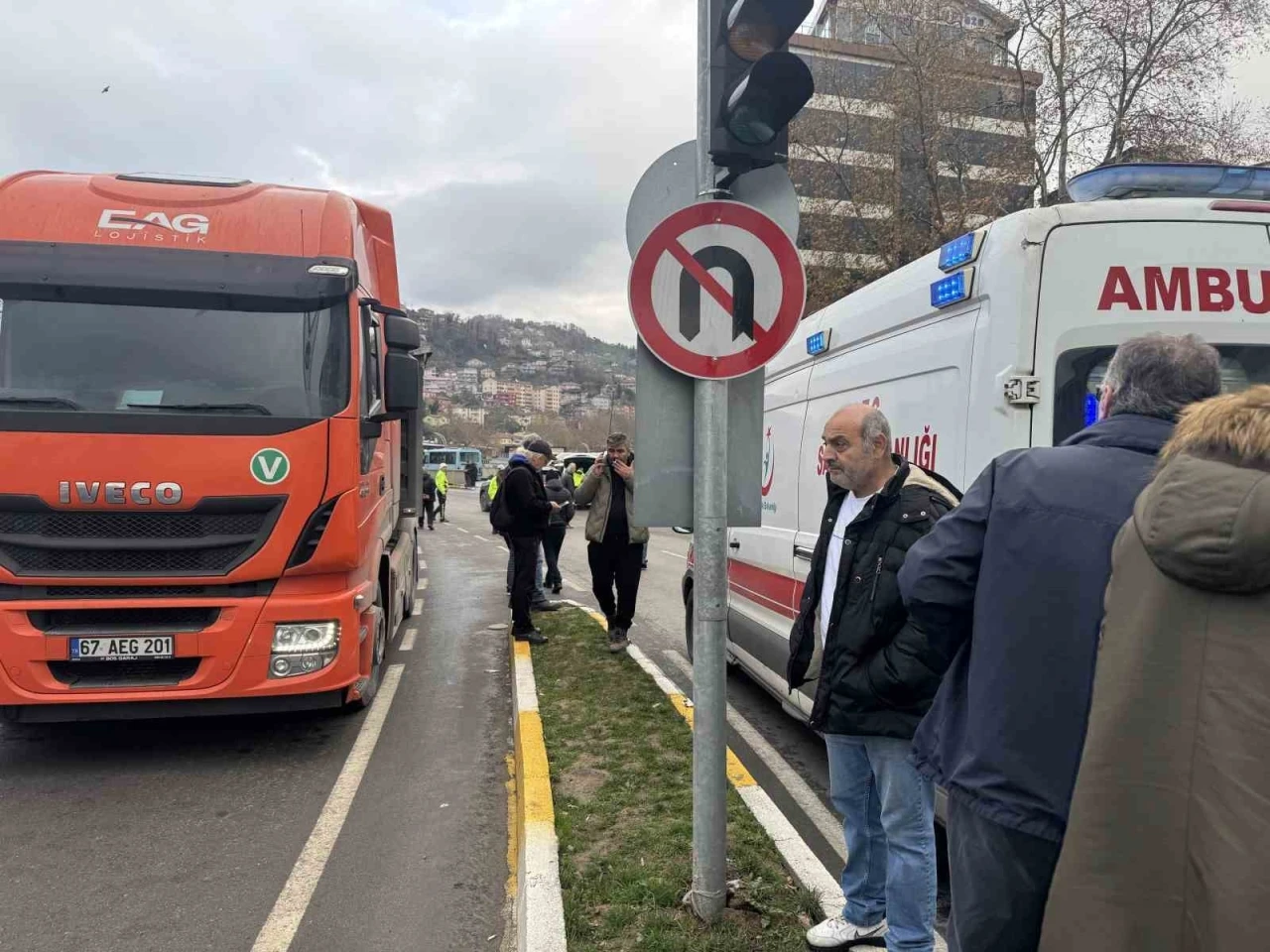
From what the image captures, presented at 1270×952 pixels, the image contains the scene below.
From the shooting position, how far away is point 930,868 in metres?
2.53

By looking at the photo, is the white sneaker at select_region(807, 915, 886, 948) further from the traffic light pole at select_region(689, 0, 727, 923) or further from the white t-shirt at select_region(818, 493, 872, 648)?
the white t-shirt at select_region(818, 493, 872, 648)

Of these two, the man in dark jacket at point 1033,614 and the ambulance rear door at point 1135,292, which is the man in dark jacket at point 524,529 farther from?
the man in dark jacket at point 1033,614

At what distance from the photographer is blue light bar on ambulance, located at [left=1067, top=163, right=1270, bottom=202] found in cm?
324

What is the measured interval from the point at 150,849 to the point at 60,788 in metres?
1.09

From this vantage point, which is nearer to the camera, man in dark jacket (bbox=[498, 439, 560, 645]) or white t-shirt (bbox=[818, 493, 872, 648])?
white t-shirt (bbox=[818, 493, 872, 648])

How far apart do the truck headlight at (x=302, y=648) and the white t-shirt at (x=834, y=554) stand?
10.2 feet

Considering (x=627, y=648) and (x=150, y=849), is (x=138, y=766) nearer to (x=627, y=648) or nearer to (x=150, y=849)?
(x=150, y=849)

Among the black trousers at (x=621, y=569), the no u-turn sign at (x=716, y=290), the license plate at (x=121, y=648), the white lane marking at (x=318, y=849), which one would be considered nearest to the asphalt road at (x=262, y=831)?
the white lane marking at (x=318, y=849)

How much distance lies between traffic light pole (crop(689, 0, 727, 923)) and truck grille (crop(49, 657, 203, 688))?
3.17 metres

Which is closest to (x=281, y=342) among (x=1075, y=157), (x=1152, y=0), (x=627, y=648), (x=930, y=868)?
(x=627, y=648)

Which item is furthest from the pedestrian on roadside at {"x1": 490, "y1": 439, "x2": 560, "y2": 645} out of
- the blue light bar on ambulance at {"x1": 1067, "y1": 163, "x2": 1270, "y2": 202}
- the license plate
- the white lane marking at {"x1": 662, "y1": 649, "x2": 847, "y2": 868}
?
the blue light bar on ambulance at {"x1": 1067, "y1": 163, "x2": 1270, "y2": 202}

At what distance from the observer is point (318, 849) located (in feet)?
12.5

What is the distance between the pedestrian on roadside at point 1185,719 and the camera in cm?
128

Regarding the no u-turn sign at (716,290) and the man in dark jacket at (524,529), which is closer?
the no u-turn sign at (716,290)
